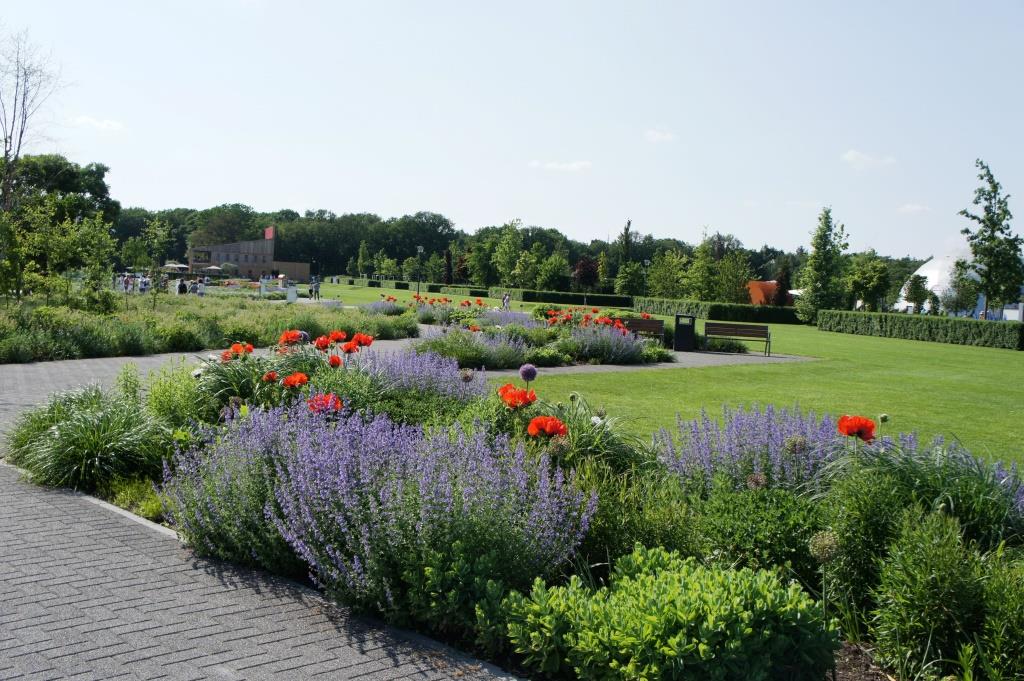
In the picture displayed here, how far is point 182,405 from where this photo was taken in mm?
7055

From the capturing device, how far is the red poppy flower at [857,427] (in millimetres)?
4289

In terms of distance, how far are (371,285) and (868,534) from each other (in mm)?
83271

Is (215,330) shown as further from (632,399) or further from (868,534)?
(868,534)

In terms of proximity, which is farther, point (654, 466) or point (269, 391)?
point (269, 391)

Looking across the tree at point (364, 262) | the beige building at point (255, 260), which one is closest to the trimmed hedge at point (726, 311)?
the tree at point (364, 262)

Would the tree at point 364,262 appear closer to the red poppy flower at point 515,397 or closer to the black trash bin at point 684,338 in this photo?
the black trash bin at point 684,338

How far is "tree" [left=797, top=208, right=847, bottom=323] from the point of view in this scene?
4869 cm

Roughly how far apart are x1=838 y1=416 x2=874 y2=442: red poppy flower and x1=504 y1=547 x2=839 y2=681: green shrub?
133 centimetres

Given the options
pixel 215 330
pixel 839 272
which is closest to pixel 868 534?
pixel 215 330

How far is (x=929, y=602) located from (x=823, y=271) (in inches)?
1945

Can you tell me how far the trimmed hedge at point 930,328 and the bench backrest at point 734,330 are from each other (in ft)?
52.8

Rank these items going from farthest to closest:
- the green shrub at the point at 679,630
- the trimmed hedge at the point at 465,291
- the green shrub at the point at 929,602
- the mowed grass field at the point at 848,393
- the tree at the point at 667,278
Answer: the trimmed hedge at the point at 465,291, the tree at the point at 667,278, the mowed grass field at the point at 848,393, the green shrub at the point at 929,602, the green shrub at the point at 679,630

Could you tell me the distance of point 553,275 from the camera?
217 ft

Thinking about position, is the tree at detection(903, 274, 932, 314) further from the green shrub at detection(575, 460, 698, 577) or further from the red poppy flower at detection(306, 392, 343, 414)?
the red poppy flower at detection(306, 392, 343, 414)
